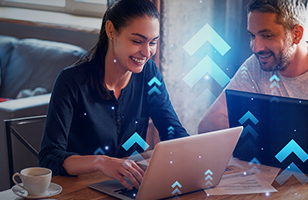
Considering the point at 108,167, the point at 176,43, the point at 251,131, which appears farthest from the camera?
the point at 176,43

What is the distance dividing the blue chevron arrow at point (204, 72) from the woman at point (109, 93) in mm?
1019

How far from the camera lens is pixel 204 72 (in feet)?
7.64

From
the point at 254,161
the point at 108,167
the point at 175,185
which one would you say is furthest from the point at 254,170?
the point at 108,167

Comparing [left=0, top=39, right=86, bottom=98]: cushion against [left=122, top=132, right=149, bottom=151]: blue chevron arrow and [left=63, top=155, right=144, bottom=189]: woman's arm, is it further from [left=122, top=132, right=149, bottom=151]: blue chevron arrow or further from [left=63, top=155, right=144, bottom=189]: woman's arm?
[left=63, top=155, right=144, bottom=189]: woman's arm

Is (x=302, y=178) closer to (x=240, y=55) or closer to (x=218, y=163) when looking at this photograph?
(x=218, y=163)

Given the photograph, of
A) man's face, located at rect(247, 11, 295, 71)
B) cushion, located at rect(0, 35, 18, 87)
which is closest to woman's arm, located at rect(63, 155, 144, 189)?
man's face, located at rect(247, 11, 295, 71)

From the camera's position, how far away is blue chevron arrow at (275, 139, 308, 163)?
88cm

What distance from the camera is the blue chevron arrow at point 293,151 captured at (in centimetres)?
88

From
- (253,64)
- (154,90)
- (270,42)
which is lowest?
(154,90)

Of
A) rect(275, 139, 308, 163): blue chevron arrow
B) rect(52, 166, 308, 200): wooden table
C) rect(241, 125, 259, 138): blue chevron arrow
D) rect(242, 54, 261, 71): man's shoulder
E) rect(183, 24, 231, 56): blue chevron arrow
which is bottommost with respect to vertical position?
rect(52, 166, 308, 200): wooden table

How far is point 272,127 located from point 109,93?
0.59 m

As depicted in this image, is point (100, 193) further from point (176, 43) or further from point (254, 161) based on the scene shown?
point (176, 43)

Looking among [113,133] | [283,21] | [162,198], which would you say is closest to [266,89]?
[283,21]

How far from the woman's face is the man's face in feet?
1.68
